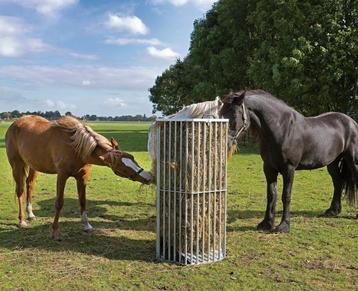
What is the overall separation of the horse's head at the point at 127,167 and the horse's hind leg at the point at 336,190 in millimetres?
4702

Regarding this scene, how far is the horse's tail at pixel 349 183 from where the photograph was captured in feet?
30.8

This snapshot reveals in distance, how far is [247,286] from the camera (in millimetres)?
5391

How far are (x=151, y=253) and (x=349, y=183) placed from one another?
16.6 ft

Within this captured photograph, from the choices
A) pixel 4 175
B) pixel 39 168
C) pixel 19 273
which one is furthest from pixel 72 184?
pixel 19 273

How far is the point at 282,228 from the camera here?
793 cm

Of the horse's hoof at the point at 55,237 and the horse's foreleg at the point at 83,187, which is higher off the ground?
the horse's foreleg at the point at 83,187

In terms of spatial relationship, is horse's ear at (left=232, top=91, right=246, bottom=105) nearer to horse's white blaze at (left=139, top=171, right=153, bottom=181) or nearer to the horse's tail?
horse's white blaze at (left=139, top=171, right=153, bottom=181)

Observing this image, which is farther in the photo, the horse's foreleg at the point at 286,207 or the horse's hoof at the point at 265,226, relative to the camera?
the horse's hoof at the point at 265,226

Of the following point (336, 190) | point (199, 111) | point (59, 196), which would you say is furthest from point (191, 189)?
point (336, 190)

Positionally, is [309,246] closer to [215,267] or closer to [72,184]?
[215,267]

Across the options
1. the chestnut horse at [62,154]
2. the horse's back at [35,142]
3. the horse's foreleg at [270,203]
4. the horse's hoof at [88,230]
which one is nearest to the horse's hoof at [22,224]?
the chestnut horse at [62,154]

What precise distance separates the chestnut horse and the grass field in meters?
0.54

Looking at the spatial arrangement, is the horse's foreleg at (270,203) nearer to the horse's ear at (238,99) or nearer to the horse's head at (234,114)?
the horse's head at (234,114)

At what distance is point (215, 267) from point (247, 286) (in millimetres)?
781
